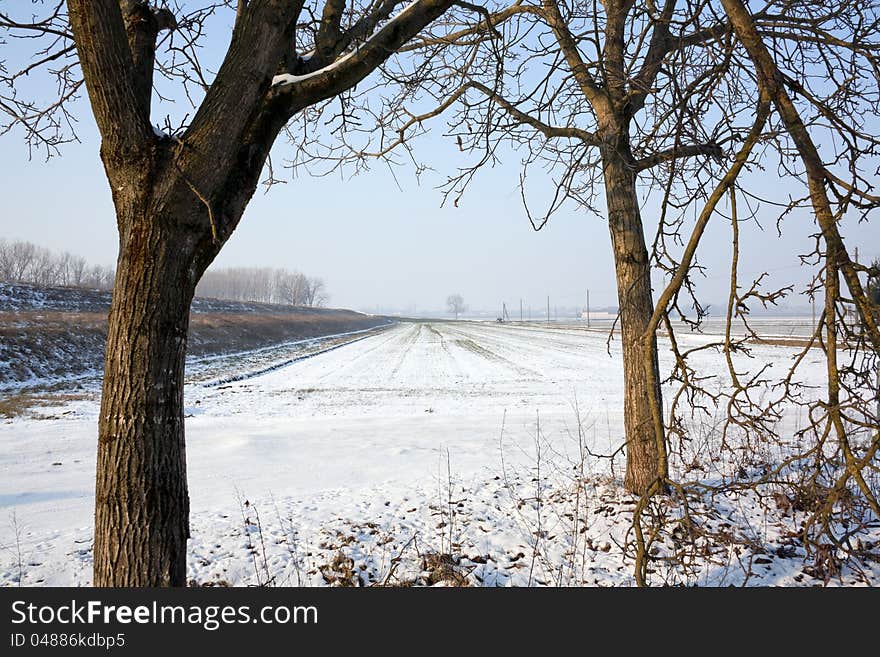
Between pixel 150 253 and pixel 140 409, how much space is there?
76cm

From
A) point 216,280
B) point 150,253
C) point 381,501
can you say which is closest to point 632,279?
point 381,501

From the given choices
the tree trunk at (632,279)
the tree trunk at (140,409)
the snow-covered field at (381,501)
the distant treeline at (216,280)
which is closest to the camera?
the tree trunk at (140,409)

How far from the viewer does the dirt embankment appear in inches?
672

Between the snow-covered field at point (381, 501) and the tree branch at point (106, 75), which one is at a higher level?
the tree branch at point (106, 75)

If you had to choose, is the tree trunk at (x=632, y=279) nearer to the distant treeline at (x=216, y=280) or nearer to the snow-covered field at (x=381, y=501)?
the snow-covered field at (x=381, y=501)

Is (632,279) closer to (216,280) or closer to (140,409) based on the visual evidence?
(140,409)

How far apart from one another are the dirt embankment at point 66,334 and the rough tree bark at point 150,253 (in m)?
16.6

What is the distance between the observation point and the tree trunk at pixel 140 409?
2.40m

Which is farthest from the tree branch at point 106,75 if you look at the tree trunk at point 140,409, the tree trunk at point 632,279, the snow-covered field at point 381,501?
the tree trunk at point 632,279

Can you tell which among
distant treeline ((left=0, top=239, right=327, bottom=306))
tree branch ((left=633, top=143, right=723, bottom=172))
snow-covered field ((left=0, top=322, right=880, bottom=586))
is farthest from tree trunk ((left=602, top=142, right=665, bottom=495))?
distant treeline ((left=0, top=239, right=327, bottom=306))

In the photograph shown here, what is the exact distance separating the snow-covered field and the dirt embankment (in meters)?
6.19

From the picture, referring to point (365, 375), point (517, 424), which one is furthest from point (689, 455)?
point (365, 375)

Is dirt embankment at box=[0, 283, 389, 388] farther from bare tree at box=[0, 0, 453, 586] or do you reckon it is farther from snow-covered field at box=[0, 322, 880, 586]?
bare tree at box=[0, 0, 453, 586]

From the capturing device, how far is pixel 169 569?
2480mm
